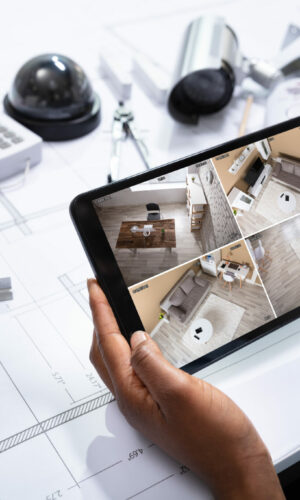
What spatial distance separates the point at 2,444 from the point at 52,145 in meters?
0.63

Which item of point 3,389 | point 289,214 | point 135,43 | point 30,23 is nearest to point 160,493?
point 3,389

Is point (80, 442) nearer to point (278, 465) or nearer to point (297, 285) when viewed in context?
point (278, 465)

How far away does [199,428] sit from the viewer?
55cm

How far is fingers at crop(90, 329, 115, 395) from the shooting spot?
639 millimetres

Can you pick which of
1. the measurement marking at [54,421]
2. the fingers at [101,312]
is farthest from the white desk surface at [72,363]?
the fingers at [101,312]

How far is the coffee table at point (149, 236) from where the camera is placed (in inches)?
24.4

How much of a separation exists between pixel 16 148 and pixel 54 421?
0.53 m

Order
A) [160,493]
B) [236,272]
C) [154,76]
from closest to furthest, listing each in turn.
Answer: [160,493]
[236,272]
[154,76]

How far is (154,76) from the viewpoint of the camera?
1.15m

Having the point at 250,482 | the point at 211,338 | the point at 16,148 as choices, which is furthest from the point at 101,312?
the point at 16,148

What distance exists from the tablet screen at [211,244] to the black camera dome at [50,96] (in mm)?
436

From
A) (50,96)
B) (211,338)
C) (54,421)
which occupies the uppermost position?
(50,96)

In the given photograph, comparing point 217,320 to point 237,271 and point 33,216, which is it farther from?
point 33,216

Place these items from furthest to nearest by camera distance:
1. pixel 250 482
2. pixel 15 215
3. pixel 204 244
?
pixel 15 215, pixel 204 244, pixel 250 482
